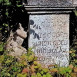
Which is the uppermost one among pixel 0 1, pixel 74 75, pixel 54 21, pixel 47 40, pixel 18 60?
pixel 0 1

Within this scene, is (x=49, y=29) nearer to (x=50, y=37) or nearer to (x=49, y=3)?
(x=50, y=37)

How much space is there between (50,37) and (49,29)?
14 cm

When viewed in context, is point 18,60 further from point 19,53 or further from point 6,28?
point 6,28

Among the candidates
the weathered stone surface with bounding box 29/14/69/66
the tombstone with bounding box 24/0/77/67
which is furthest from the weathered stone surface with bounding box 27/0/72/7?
the weathered stone surface with bounding box 29/14/69/66

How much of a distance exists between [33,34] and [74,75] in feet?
3.28

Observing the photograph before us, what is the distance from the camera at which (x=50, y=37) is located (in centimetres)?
368

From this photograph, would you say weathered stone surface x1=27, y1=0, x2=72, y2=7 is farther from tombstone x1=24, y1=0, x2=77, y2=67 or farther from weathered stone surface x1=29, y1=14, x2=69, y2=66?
weathered stone surface x1=29, y1=14, x2=69, y2=66

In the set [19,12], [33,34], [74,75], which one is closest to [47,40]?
[33,34]

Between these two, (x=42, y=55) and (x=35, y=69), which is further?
(x=42, y=55)

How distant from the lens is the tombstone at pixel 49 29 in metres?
3.60

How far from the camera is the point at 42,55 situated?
3.73m

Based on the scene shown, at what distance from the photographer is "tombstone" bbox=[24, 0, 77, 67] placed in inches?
142

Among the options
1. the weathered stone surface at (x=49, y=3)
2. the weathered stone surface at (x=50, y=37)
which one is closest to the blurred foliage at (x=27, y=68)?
the weathered stone surface at (x=50, y=37)

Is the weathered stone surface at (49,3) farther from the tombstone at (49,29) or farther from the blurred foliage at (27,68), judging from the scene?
the blurred foliage at (27,68)
